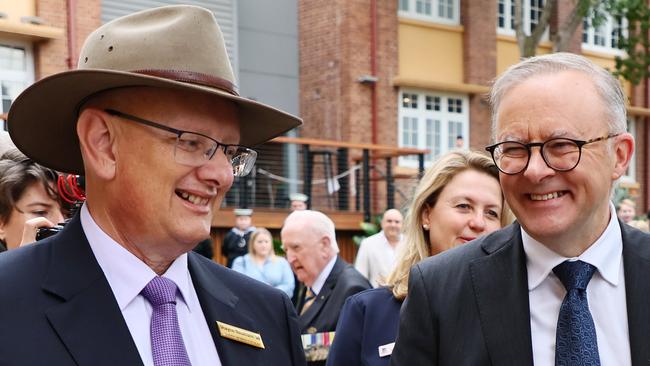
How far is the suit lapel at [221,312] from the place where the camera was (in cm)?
239

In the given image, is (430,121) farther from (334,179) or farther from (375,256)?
(375,256)

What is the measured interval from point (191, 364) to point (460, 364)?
0.75m

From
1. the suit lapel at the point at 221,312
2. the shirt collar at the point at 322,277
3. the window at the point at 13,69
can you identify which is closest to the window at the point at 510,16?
the window at the point at 13,69

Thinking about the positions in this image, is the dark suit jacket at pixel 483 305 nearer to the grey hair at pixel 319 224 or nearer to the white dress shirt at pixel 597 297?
the white dress shirt at pixel 597 297

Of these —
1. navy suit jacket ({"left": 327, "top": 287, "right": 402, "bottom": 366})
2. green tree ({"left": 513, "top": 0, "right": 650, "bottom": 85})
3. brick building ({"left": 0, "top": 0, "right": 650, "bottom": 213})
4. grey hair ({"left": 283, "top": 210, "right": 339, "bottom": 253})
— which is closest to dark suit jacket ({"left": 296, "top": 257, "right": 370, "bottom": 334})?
grey hair ({"left": 283, "top": 210, "right": 339, "bottom": 253})

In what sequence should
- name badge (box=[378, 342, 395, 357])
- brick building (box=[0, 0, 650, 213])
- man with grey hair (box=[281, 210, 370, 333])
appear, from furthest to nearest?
1. brick building (box=[0, 0, 650, 213])
2. man with grey hair (box=[281, 210, 370, 333])
3. name badge (box=[378, 342, 395, 357])

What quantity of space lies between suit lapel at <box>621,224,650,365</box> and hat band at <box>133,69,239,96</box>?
1.18 metres

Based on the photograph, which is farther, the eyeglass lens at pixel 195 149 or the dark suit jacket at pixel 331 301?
the dark suit jacket at pixel 331 301

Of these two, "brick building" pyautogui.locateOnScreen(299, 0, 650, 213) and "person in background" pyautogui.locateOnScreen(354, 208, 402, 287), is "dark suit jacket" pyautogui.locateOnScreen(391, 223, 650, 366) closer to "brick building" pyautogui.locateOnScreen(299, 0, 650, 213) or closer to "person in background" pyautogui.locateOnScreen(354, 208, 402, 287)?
"person in background" pyautogui.locateOnScreen(354, 208, 402, 287)

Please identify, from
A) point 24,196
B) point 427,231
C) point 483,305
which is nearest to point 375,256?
point 427,231

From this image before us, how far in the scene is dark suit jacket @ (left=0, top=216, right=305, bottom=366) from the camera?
6.70 feet

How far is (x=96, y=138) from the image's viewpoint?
225 centimetres

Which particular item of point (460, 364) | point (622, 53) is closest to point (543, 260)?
point (460, 364)

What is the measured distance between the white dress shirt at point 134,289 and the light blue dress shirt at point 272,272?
818cm
